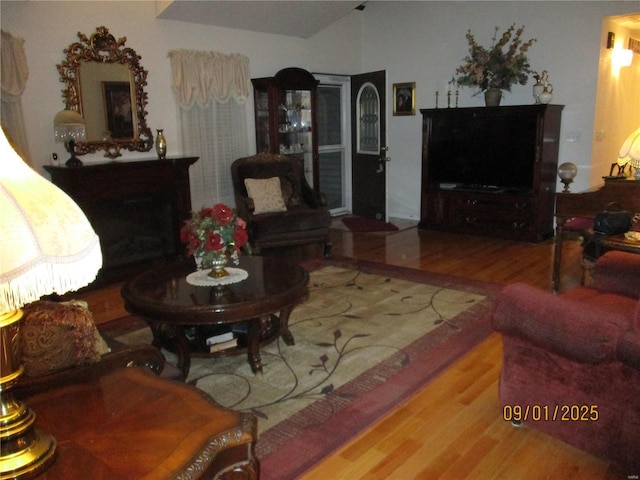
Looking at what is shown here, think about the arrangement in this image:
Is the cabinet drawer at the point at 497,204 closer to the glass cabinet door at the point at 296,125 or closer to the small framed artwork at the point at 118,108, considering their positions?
the glass cabinet door at the point at 296,125

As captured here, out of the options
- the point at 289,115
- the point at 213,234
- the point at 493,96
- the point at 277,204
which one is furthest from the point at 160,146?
the point at 493,96

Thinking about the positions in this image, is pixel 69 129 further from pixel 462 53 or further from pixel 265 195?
pixel 462 53

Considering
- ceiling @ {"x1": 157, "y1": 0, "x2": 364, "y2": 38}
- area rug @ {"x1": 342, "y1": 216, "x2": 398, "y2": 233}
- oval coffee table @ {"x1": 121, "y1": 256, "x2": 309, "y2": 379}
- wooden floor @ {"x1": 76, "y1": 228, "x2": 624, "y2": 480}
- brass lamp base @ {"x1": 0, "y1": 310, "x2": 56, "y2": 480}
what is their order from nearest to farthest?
brass lamp base @ {"x1": 0, "y1": 310, "x2": 56, "y2": 480} < wooden floor @ {"x1": 76, "y1": 228, "x2": 624, "y2": 480} < oval coffee table @ {"x1": 121, "y1": 256, "x2": 309, "y2": 379} < ceiling @ {"x1": 157, "y1": 0, "x2": 364, "y2": 38} < area rug @ {"x1": 342, "y1": 216, "x2": 398, "y2": 233}

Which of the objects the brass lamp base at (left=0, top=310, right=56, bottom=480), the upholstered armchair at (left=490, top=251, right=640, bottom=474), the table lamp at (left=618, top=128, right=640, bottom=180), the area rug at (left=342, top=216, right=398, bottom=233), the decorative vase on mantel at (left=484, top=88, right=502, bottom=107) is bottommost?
the area rug at (left=342, top=216, right=398, bottom=233)

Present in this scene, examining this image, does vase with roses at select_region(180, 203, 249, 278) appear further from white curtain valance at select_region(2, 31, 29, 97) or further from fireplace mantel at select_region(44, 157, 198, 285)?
white curtain valance at select_region(2, 31, 29, 97)

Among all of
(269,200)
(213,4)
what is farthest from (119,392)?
(213,4)

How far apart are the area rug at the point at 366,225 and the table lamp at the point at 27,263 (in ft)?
18.9

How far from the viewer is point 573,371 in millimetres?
2094

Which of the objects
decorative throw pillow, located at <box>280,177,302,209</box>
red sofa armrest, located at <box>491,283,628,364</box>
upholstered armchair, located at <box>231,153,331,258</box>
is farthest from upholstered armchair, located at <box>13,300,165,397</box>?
decorative throw pillow, located at <box>280,177,302,209</box>

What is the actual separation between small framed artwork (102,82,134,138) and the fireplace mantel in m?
0.49

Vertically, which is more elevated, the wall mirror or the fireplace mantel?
the wall mirror

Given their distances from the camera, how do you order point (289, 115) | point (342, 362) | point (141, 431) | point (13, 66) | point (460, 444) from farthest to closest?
point (289, 115) < point (13, 66) < point (342, 362) < point (460, 444) < point (141, 431)

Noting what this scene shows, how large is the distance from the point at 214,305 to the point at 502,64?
4.76 metres

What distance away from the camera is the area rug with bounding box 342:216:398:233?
6786 millimetres
